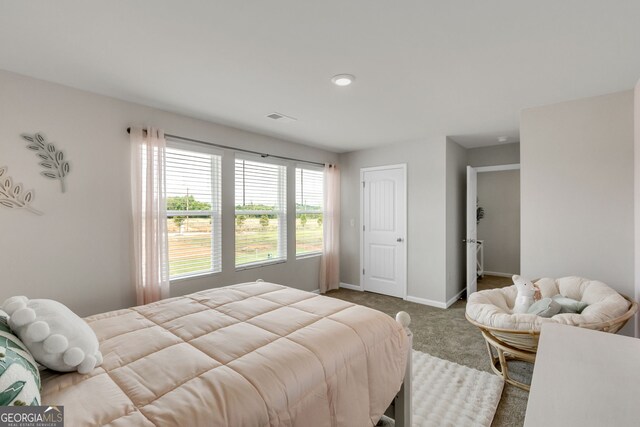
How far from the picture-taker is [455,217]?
457cm

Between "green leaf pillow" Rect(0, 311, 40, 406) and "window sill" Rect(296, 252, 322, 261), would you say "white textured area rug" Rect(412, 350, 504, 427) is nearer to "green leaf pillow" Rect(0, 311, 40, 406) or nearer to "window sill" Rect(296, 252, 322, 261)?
"green leaf pillow" Rect(0, 311, 40, 406)

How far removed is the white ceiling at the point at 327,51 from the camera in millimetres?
1599

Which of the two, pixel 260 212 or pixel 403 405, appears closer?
pixel 403 405

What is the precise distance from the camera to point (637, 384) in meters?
0.90

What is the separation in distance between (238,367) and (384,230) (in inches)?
154

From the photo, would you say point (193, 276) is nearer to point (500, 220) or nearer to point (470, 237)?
point (470, 237)

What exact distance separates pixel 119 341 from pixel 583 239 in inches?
151

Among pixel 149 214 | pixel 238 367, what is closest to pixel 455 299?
pixel 238 367

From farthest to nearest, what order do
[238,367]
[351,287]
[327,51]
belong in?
[351,287], [327,51], [238,367]

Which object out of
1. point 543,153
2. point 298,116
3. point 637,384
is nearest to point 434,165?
point 543,153

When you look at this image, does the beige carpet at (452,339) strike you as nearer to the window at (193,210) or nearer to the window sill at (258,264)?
the window sill at (258,264)

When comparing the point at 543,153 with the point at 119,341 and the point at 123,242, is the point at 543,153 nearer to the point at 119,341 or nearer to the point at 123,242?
the point at 119,341

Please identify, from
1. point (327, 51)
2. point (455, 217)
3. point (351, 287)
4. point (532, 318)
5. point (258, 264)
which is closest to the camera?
point (327, 51)

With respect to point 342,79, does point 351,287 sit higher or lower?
lower
